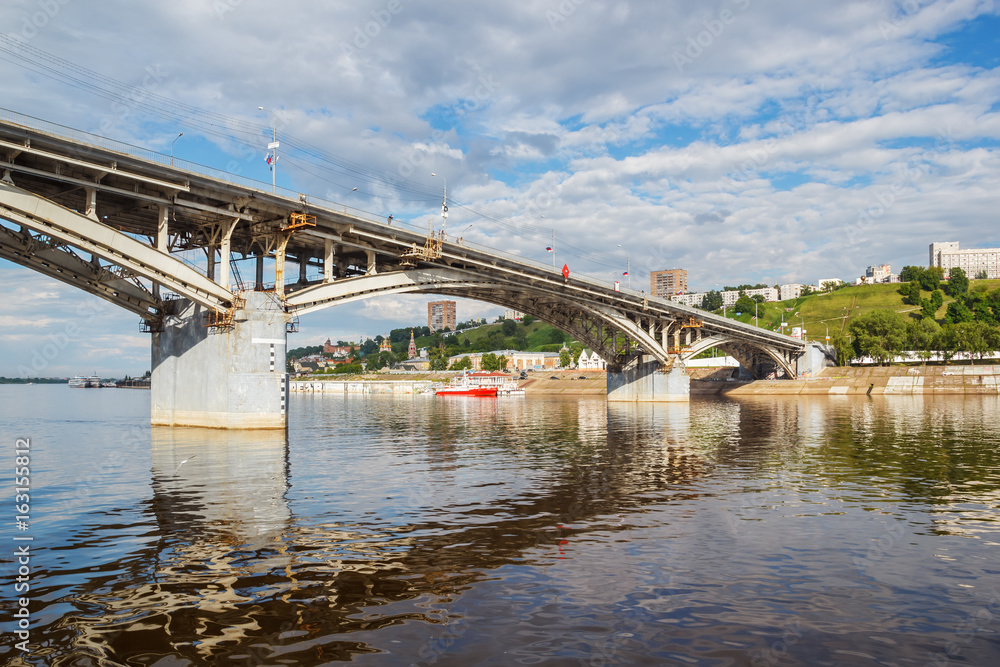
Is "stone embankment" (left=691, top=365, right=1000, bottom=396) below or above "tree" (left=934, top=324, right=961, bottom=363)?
below

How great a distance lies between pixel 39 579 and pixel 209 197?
31269mm

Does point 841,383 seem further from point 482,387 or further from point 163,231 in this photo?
point 163,231

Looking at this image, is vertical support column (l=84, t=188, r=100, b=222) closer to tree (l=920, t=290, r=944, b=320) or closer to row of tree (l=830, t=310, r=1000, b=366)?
→ row of tree (l=830, t=310, r=1000, b=366)

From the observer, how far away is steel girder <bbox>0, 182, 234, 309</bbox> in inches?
1249

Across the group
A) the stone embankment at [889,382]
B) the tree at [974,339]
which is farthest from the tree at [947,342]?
the stone embankment at [889,382]

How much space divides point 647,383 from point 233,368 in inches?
2659

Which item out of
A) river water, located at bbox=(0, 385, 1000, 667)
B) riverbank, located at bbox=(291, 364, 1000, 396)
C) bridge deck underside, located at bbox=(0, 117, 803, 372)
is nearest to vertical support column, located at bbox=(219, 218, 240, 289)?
bridge deck underside, located at bbox=(0, 117, 803, 372)

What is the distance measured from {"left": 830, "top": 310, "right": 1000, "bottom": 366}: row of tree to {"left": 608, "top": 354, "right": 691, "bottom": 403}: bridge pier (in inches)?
2159

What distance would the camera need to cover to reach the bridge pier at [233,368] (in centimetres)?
4009

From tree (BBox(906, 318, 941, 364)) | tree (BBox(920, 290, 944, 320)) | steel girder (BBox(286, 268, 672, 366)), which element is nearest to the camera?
steel girder (BBox(286, 268, 672, 366))

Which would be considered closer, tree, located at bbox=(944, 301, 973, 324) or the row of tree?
the row of tree

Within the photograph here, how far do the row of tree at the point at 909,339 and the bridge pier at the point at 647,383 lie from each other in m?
54.8

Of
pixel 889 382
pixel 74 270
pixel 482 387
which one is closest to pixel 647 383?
pixel 482 387

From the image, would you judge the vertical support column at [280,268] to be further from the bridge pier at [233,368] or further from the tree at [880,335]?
the tree at [880,335]
